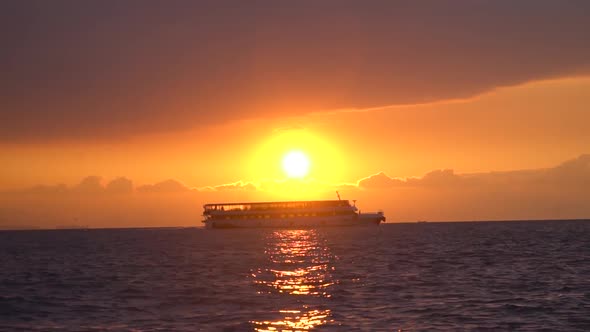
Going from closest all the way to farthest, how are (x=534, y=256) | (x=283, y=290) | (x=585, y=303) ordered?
(x=585, y=303) → (x=283, y=290) → (x=534, y=256)

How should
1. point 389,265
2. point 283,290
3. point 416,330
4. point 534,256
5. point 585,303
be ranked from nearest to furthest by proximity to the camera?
point 416,330
point 585,303
point 283,290
point 389,265
point 534,256

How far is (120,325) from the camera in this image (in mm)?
34531

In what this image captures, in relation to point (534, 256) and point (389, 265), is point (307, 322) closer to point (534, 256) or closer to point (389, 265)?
point (389, 265)

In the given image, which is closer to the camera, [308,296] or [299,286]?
[308,296]

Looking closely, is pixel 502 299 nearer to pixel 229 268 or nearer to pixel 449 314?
pixel 449 314

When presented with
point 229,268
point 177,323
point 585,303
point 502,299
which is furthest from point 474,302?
point 229,268

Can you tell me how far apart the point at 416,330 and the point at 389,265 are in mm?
35561

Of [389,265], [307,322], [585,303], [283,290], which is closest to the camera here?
[307,322]

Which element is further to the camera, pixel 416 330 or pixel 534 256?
pixel 534 256

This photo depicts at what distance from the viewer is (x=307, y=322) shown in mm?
34281

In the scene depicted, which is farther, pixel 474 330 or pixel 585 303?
pixel 585 303

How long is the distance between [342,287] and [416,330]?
1754 cm

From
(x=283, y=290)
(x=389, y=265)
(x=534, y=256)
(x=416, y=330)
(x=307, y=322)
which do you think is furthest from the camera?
(x=534, y=256)

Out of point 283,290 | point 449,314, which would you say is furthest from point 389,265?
point 449,314
